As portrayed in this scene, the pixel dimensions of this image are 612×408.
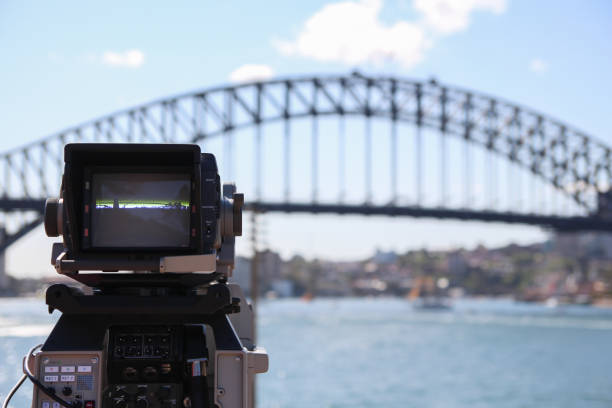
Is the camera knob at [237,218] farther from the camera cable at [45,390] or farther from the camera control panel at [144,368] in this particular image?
the camera cable at [45,390]

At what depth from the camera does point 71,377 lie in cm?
280

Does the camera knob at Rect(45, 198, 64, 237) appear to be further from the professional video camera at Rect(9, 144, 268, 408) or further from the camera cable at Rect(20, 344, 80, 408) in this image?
the camera cable at Rect(20, 344, 80, 408)

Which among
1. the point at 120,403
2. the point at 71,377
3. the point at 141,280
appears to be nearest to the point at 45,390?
the point at 71,377

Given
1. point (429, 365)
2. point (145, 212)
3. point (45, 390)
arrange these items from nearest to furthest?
point (45, 390), point (145, 212), point (429, 365)

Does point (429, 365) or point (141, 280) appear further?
point (429, 365)

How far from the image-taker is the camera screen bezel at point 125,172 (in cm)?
277

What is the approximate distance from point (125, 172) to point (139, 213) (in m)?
0.14

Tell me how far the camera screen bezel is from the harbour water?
44.9 feet

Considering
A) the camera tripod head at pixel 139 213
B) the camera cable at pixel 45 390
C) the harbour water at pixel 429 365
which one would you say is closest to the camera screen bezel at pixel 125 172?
the camera tripod head at pixel 139 213

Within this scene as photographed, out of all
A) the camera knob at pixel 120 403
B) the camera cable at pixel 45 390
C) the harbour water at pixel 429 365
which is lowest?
the harbour water at pixel 429 365

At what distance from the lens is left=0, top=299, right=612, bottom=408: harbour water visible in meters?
34.8

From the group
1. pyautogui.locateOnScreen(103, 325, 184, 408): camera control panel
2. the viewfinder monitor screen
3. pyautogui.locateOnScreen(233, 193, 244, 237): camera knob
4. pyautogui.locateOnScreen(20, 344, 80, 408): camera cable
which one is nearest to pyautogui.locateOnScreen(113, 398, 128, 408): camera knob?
pyautogui.locateOnScreen(103, 325, 184, 408): camera control panel

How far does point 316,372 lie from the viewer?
144 ft

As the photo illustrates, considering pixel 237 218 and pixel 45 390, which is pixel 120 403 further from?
pixel 237 218
